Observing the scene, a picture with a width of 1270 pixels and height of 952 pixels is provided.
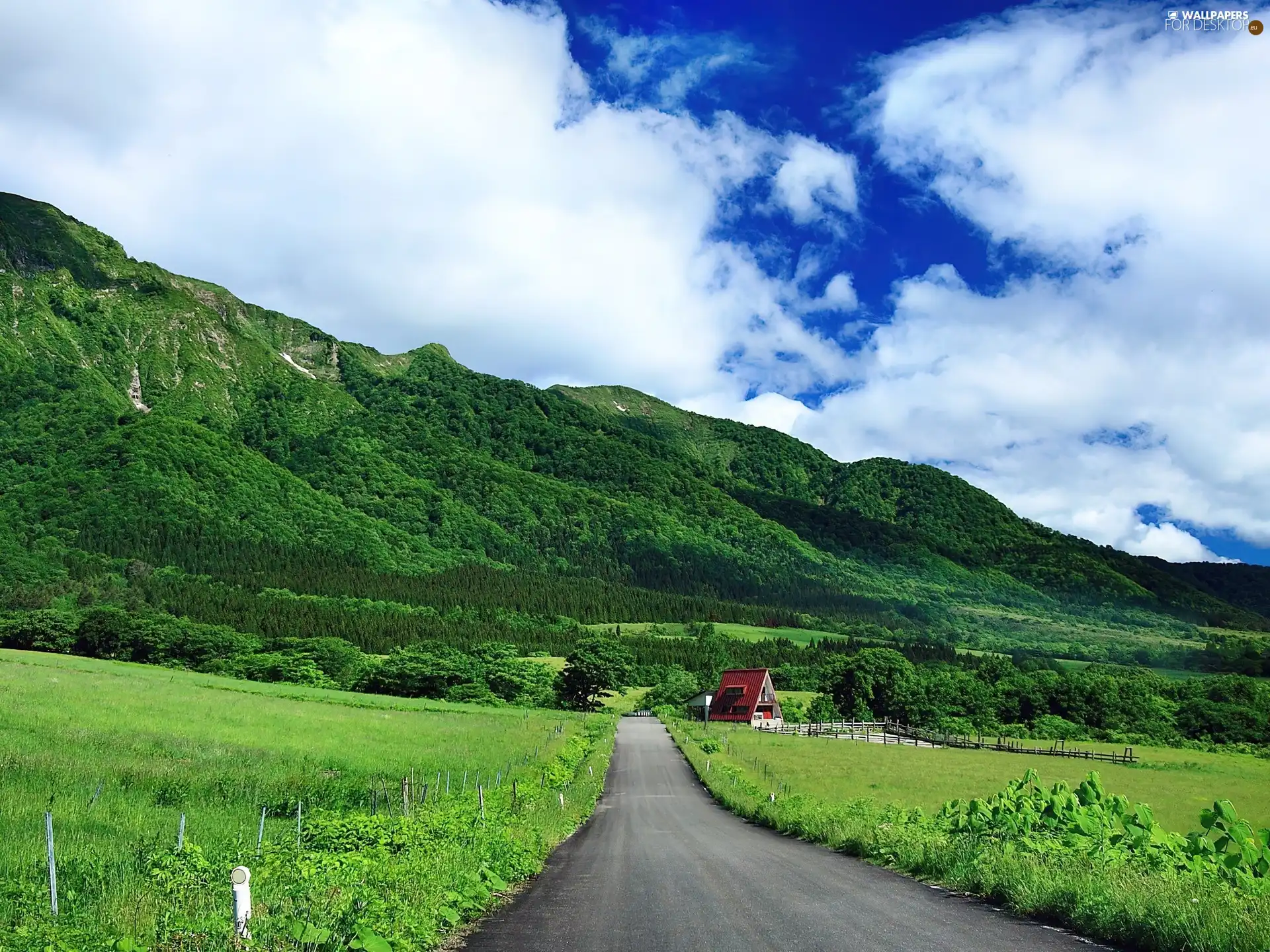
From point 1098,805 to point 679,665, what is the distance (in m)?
145

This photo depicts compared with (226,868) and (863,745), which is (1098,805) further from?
(863,745)

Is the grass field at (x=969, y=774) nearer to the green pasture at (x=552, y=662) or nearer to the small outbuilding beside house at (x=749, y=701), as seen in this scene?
the small outbuilding beside house at (x=749, y=701)

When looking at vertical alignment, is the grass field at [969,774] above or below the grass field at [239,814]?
below

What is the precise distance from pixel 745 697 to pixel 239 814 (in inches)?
3749

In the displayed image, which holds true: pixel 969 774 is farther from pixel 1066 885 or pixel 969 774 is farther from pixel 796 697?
pixel 796 697

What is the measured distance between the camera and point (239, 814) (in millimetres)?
19531

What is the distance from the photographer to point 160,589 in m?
172

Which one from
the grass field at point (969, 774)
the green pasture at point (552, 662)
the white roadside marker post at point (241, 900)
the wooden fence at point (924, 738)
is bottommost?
the wooden fence at point (924, 738)

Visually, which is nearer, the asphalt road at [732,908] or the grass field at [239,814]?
the grass field at [239,814]

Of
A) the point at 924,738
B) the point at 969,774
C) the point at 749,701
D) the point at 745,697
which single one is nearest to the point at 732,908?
the point at 969,774

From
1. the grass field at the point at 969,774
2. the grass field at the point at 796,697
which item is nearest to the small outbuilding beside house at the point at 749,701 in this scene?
the grass field at the point at 796,697

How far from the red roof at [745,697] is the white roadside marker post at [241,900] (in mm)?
102597

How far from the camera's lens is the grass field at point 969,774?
42406mm

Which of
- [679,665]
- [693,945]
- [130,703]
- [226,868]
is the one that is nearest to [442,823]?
[226,868]
